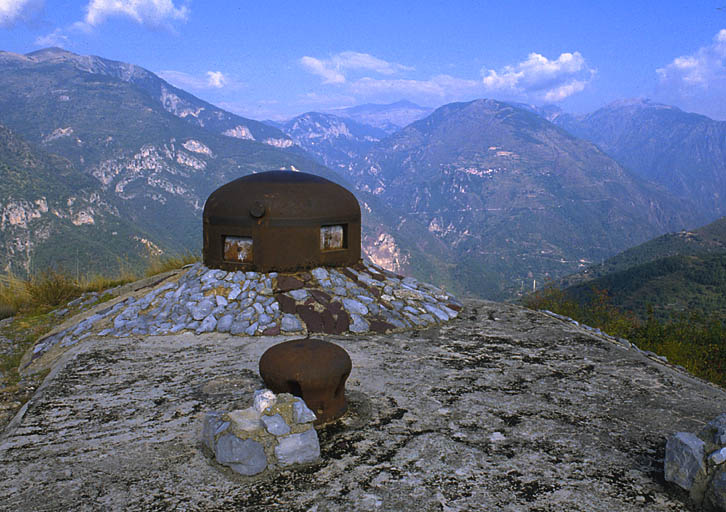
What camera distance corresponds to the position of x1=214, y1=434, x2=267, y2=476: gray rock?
2822mm

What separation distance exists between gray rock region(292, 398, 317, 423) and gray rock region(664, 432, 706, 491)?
209cm

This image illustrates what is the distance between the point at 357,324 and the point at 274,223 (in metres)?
1.93

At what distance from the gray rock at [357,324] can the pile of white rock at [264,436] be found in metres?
3.38

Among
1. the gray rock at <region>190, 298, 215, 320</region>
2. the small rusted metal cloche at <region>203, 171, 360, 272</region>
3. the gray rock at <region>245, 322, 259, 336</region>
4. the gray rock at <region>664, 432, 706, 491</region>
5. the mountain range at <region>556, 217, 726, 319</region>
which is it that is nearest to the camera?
the gray rock at <region>664, 432, 706, 491</region>

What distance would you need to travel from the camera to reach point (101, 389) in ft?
14.5

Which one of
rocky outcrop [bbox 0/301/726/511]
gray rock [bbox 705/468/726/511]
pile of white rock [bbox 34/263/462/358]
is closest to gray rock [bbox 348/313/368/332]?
pile of white rock [bbox 34/263/462/358]

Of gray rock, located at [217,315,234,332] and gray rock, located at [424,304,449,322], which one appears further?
gray rock, located at [424,304,449,322]

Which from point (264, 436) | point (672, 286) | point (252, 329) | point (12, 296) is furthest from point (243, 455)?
point (672, 286)

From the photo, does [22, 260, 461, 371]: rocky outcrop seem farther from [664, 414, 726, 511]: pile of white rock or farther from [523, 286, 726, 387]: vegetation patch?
[664, 414, 726, 511]: pile of white rock

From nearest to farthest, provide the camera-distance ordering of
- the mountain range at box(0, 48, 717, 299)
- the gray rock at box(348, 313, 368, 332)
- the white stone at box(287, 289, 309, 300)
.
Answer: the gray rock at box(348, 313, 368, 332) < the white stone at box(287, 289, 309, 300) < the mountain range at box(0, 48, 717, 299)

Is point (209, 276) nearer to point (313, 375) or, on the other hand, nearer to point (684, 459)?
point (313, 375)

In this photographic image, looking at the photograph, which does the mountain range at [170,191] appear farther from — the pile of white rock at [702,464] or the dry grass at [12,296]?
the pile of white rock at [702,464]

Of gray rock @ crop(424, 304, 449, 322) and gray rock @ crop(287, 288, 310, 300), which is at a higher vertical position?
gray rock @ crop(287, 288, 310, 300)

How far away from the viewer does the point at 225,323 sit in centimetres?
642
